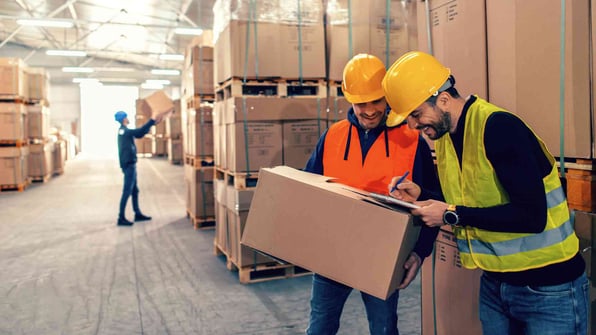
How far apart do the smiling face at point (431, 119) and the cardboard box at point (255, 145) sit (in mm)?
2914

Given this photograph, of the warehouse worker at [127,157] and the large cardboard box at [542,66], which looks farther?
the warehouse worker at [127,157]

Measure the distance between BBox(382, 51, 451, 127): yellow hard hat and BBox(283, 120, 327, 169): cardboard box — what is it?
2.93 meters

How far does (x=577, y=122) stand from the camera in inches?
68.9

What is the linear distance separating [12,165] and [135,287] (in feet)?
26.9

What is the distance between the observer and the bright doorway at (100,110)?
27516 mm

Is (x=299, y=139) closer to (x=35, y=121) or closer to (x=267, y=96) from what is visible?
(x=267, y=96)

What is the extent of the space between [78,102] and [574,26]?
28841 mm

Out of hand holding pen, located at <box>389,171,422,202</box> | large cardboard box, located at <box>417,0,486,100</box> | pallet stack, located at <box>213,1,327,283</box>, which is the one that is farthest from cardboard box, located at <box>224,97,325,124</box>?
hand holding pen, located at <box>389,171,422,202</box>

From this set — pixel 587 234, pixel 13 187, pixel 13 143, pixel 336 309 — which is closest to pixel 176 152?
pixel 13 187

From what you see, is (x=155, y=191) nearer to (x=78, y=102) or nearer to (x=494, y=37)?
(x=494, y=37)

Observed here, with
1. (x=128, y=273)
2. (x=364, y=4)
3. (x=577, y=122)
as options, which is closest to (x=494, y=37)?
(x=577, y=122)

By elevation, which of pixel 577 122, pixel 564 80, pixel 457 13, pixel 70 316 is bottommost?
pixel 70 316

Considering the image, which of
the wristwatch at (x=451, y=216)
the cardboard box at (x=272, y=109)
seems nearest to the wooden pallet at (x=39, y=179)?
the cardboard box at (x=272, y=109)

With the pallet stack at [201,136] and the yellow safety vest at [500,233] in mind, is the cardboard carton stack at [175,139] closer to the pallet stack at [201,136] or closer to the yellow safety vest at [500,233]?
the pallet stack at [201,136]
